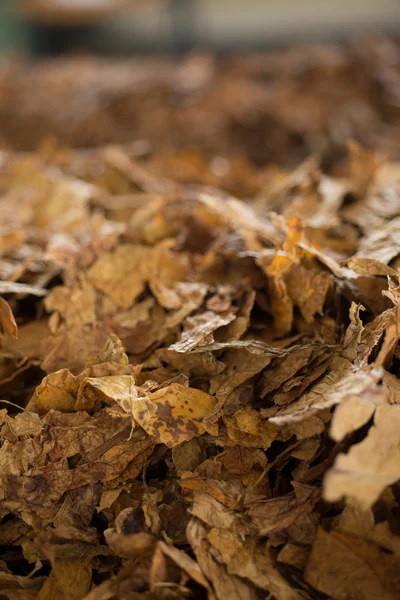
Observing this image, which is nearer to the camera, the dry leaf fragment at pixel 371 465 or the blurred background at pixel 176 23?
the dry leaf fragment at pixel 371 465

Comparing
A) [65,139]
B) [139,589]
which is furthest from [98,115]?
[139,589]

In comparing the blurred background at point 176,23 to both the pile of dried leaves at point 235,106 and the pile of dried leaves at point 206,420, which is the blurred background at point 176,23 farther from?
the pile of dried leaves at point 206,420

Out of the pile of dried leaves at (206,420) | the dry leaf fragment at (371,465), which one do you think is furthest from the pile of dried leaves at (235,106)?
the dry leaf fragment at (371,465)

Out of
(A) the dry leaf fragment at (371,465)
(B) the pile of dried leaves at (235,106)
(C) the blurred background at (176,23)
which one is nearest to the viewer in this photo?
(A) the dry leaf fragment at (371,465)

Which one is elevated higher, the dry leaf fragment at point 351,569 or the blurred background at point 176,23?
the blurred background at point 176,23

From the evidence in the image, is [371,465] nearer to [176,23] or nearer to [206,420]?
[206,420]

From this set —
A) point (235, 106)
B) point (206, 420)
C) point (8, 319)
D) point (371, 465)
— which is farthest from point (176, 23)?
point (371, 465)

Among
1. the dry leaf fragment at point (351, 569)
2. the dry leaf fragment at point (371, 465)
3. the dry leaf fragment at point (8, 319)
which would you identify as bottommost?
the dry leaf fragment at point (351, 569)
